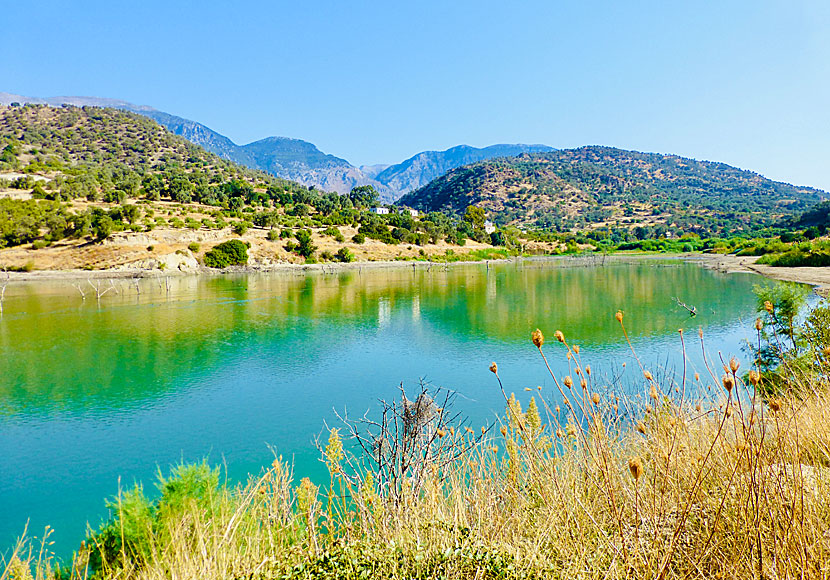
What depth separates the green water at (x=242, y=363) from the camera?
297 inches

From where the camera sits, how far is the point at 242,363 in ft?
44.1

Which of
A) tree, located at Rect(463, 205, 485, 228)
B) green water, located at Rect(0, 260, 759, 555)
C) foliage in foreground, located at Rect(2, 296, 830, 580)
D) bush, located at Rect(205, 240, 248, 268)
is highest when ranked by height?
tree, located at Rect(463, 205, 485, 228)

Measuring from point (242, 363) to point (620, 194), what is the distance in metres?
116

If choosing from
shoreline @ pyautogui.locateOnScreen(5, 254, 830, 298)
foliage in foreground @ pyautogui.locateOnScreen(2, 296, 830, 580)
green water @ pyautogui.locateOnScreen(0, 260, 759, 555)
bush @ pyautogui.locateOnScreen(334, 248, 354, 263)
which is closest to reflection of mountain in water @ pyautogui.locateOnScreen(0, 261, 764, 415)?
green water @ pyautogui.locateOnScreen(0, 260, 759, 555)

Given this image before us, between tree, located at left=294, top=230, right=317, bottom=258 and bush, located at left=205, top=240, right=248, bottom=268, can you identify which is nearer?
bush, located at left=205, top=240, right=248, bottom=268

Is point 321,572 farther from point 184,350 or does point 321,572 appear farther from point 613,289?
point 613,289

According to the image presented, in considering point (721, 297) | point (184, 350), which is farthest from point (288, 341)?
point (721, 297)

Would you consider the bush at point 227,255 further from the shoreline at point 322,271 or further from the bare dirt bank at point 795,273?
the bare dirt bank at point 795,273

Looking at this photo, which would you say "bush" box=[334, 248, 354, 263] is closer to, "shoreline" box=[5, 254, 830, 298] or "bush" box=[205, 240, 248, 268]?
"shoreline" box=[5, 254, 830, 298]

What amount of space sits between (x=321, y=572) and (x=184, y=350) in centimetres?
1451

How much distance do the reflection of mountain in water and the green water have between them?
0.28 feet

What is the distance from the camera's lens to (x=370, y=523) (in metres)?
3.21

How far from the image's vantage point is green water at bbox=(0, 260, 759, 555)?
297 inches

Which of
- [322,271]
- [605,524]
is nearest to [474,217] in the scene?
[322,271]
